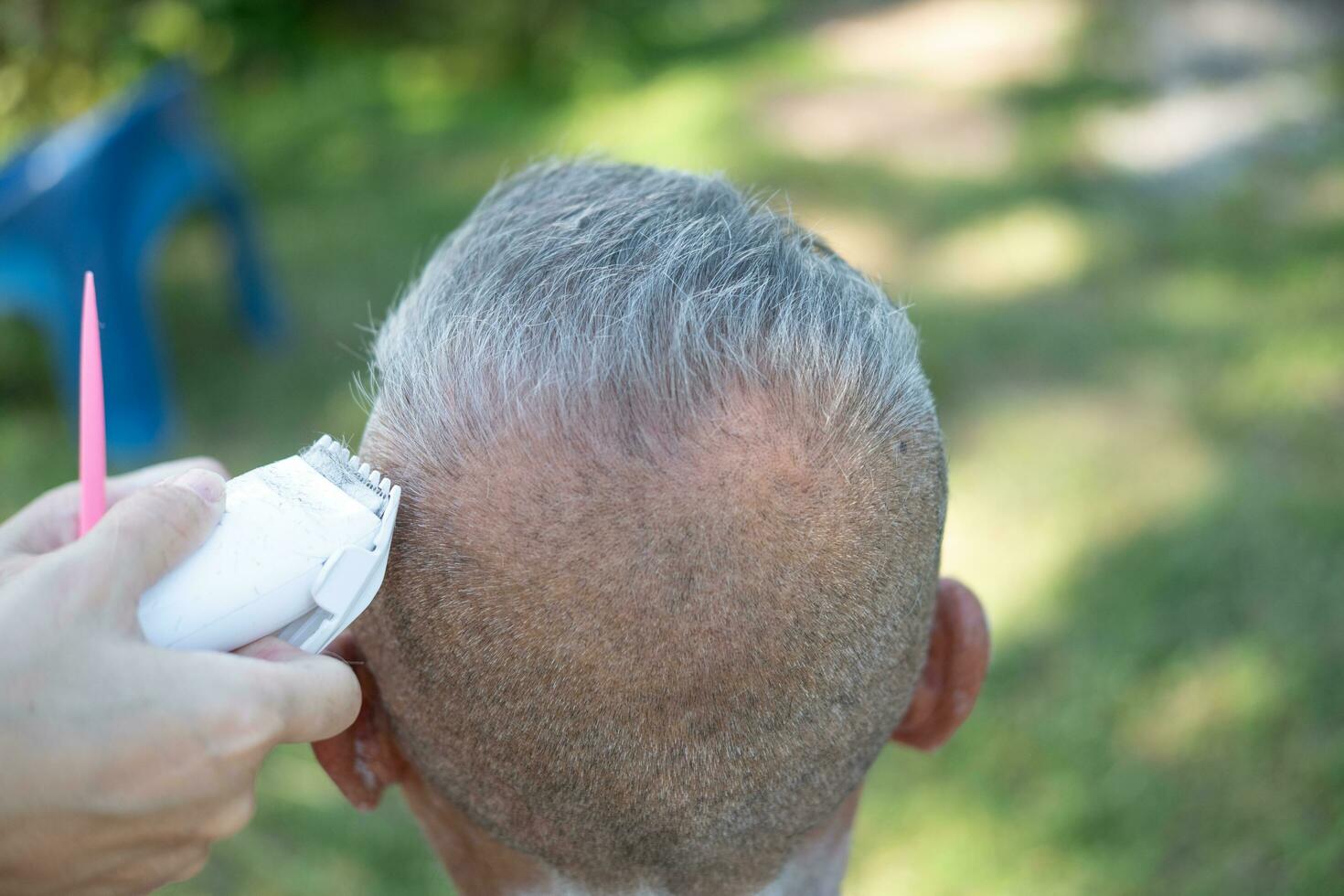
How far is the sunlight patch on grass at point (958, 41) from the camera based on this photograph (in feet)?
19.3

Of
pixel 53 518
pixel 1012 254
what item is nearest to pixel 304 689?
pixel 53 518

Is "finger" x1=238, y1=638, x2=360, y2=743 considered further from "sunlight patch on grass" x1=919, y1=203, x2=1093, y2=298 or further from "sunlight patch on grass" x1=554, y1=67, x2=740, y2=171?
"sunlight patch on grass" x1=554, y1=67, x2=740, y2=171

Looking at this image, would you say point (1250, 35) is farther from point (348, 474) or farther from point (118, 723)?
point (118, 723)

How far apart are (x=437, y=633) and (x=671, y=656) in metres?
0.20

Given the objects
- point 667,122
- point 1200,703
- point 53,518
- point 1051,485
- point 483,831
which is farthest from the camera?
point 667,122

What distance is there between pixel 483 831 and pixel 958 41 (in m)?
6.05

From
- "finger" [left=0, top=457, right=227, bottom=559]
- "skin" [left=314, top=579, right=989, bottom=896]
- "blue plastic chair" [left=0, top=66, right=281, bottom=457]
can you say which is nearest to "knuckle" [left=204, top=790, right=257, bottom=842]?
"skin" [left=314, top=579, right=989, bottom=896]

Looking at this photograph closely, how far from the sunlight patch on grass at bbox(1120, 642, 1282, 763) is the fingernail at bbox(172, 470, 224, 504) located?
227 centimetres

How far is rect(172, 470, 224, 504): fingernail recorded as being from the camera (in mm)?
820

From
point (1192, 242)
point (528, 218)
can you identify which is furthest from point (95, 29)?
point (528, 218)

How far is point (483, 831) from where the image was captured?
1.08m

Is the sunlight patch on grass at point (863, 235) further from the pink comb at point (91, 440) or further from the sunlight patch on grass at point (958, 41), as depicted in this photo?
the pink comb at point (91, 440)

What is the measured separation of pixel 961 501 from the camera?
3.32m

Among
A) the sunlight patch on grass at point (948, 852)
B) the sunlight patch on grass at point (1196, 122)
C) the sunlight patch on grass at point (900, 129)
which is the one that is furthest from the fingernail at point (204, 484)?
the sunlight patch on grass at point (1196, 122)
